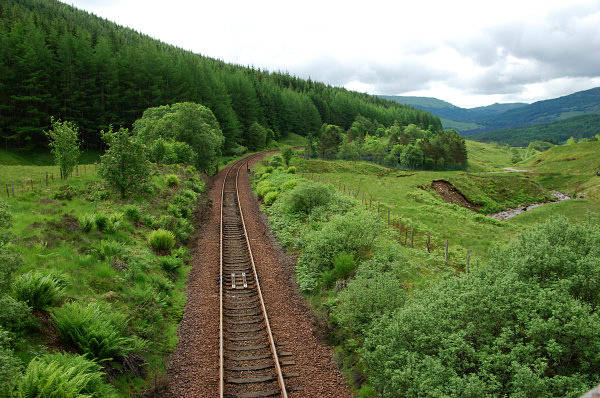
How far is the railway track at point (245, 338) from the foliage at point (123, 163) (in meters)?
8.16

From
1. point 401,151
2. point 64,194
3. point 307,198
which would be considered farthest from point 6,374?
point 401,151

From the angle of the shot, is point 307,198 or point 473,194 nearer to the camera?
point 307,198

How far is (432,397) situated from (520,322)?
88.1 inches

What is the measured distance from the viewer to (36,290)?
863cm

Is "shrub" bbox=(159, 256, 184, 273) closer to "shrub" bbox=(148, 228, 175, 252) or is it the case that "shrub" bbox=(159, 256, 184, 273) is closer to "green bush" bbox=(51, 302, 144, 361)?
"shrub" bbox=(148, 228, 175, 252)

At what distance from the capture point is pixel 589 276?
671cm

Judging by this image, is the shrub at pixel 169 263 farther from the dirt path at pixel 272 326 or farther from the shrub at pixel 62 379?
the shrub at pixel 62 379


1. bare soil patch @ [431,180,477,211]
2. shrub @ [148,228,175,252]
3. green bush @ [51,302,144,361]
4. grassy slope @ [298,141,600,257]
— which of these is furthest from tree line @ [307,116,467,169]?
green bush @ [51,302,144,361]

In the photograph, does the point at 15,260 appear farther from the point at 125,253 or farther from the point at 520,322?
the point at 520,322

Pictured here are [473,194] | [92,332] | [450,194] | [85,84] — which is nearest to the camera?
[92,332]

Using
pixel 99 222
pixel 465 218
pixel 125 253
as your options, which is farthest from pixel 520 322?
pixel 465 218

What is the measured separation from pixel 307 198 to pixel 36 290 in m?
16.7

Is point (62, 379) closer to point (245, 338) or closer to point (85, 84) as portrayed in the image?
point (245, 338)

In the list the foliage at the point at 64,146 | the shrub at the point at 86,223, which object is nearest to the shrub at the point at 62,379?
the shrub at the point at 86,223
